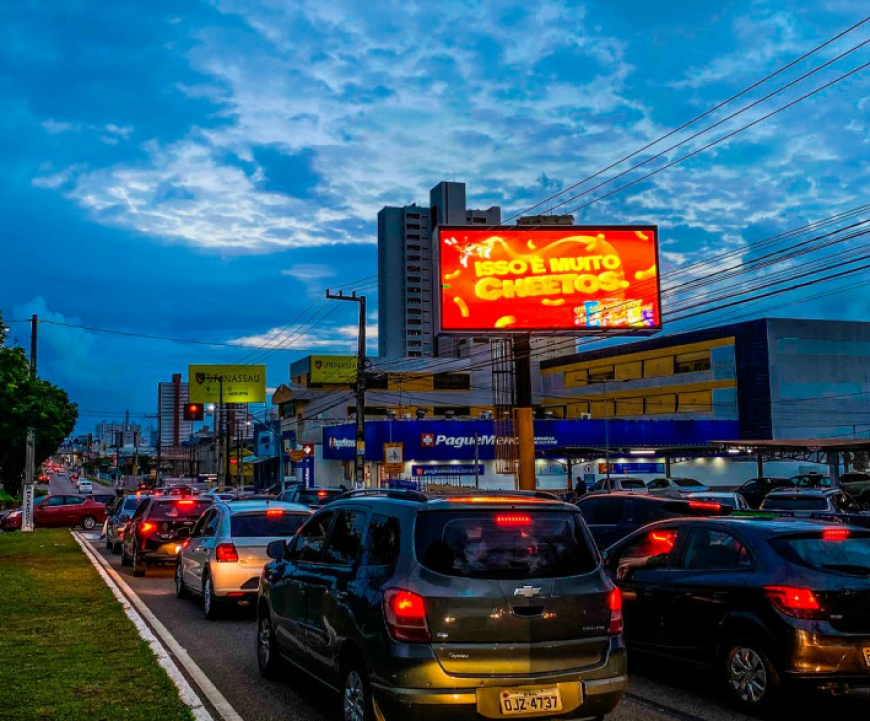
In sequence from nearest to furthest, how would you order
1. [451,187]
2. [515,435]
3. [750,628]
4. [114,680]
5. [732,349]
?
[750,628]
[114,680]
[515,435]
[732,349]
[451,187]

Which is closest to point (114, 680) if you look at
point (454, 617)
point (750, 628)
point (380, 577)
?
point (380, 577)

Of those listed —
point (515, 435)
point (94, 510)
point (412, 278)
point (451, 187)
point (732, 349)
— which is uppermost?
point (451, 187)

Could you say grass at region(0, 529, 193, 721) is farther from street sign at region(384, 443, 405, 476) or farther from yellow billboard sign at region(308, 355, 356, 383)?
yellow billboard sign at region(308, 355, 356, 383)

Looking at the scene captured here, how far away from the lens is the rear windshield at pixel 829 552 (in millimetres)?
7776

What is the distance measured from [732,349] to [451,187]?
317 feet

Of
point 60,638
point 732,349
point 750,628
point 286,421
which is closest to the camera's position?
point 750,628

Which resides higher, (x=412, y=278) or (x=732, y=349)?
(x=412, y=278)

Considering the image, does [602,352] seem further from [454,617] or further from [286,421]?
[454,617]

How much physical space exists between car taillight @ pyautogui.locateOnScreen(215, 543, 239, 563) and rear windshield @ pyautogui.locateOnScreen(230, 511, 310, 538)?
30 cm

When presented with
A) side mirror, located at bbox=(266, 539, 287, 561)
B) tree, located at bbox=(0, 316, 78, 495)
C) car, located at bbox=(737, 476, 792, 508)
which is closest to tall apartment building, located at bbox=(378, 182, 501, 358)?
car, located at bbox=(737, 476, 792, 508)

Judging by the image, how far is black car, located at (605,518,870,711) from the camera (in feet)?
24.2

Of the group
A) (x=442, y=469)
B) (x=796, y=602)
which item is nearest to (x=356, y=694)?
(x=796, y=602)

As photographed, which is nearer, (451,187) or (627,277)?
(627,277)

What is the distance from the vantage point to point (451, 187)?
159 meters
